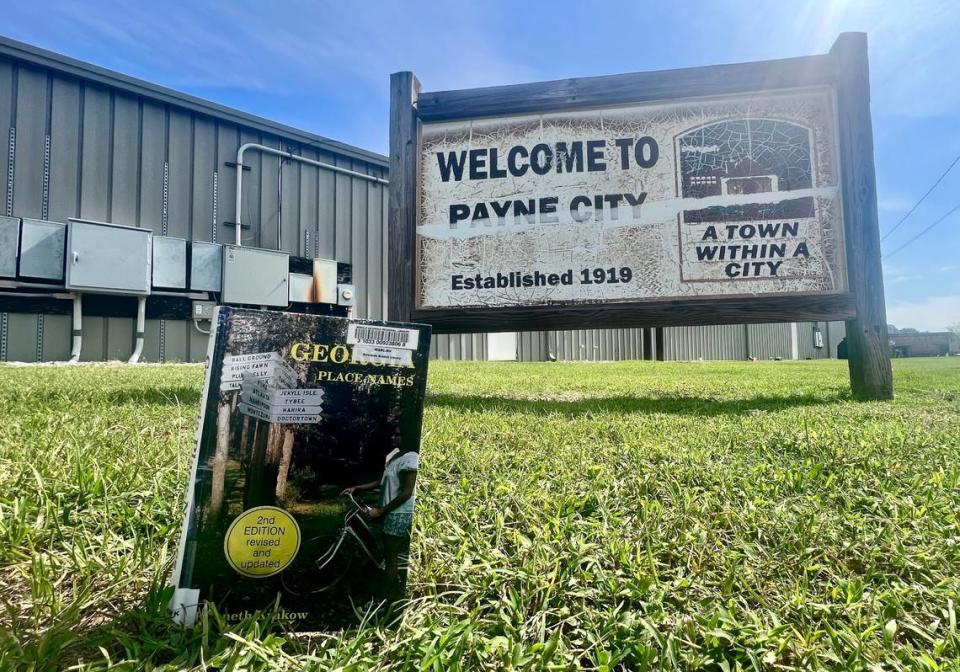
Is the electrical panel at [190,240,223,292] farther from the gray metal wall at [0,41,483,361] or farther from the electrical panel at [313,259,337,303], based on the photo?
the electrical panel at [313,259,337,303]

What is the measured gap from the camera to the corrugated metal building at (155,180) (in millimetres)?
7344

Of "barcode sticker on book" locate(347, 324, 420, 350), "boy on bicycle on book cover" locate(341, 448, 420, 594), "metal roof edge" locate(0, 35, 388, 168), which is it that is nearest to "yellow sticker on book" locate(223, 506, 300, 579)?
"boy on bicycle on book cover" locate(341, 448, 420, 594)

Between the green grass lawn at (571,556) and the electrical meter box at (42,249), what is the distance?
6880 mm

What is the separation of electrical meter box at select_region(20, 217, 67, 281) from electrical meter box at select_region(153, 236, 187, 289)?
1138 millimetres

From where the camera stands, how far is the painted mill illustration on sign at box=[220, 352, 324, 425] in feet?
2.34

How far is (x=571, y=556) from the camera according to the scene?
937 millimetres

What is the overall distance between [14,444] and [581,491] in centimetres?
163

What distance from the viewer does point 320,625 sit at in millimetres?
744

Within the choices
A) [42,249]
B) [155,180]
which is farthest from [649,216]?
[155,180]

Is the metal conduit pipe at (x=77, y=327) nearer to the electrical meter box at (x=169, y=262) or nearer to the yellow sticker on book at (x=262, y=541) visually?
the electrical meter box at (x=169, y=262)

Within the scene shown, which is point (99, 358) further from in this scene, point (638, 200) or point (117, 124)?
point (638, 200)

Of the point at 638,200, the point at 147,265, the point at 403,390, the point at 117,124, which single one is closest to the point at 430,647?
the point at 403,390

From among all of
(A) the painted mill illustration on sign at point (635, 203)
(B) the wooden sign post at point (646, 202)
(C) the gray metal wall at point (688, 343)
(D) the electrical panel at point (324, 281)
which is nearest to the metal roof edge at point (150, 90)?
(D) the electrical panel at point (324, 281)

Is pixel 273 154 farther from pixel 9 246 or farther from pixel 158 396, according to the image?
pixel 158 396
